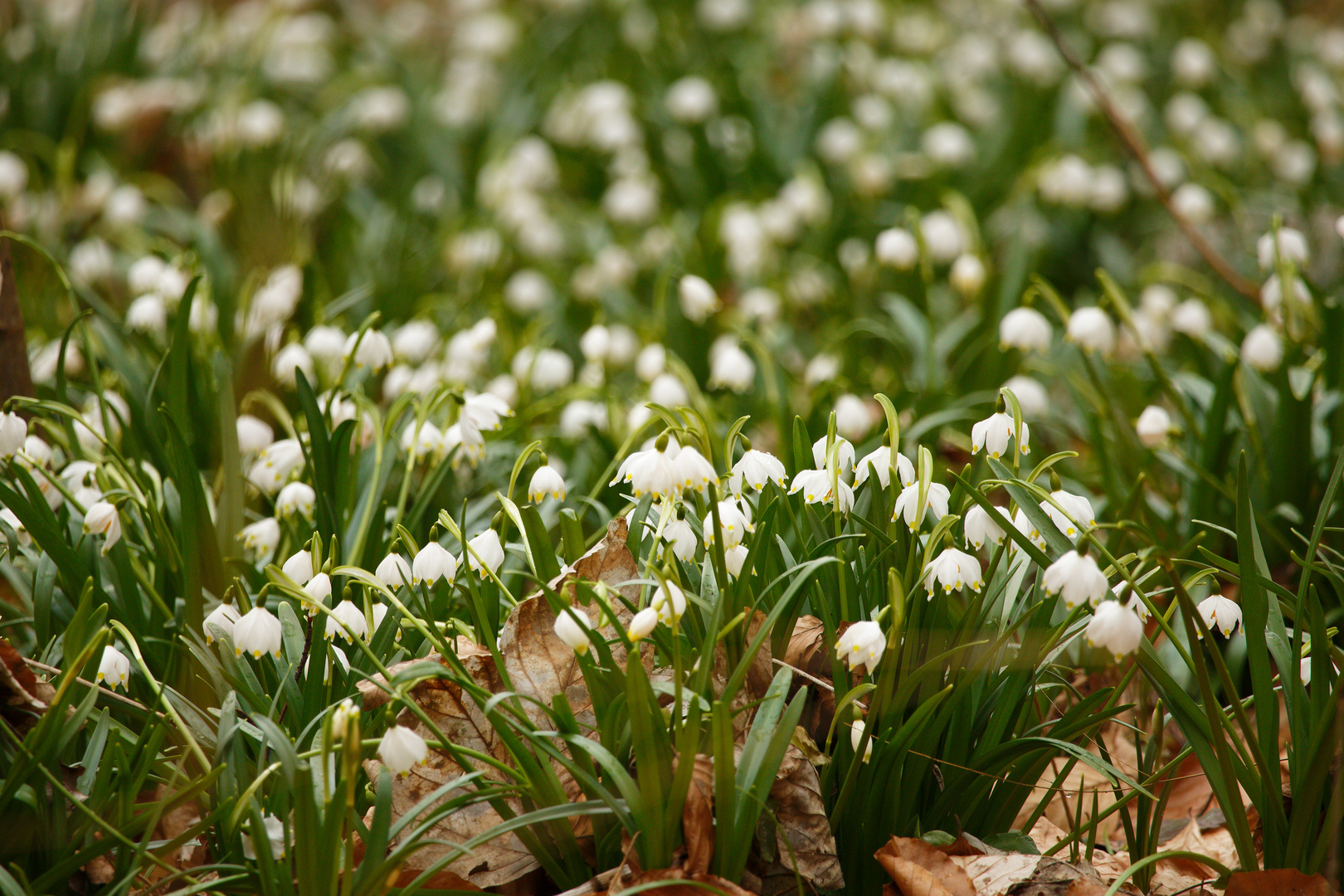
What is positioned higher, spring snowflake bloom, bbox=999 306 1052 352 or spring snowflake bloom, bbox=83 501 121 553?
spring snowflake bloom, bbox=999 306 1052 352

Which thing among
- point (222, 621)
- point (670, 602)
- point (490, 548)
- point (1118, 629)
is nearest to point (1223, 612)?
point (1118, 629)

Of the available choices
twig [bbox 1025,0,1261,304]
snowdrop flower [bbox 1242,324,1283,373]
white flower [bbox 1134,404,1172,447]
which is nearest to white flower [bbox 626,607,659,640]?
white flower [bbox 1134,404,1172,447]

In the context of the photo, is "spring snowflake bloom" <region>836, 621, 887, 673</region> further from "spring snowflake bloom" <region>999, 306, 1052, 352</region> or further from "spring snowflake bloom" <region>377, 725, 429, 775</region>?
"spring snowflake bloom" <region>999, 306, 1052, 352</region>

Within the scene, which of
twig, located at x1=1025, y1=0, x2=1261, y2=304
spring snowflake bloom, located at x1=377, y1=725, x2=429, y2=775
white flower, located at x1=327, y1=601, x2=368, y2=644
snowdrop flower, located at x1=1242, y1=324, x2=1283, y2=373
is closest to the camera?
spring snowflake bloom, located at x1=377, y1=725, x2=429, y2=775

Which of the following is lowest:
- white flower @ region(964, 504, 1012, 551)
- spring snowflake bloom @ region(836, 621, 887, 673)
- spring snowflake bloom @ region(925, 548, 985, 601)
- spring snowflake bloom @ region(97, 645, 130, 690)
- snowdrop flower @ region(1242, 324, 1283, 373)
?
spring snowflake bloom @ region(97, 645, 130, 690)

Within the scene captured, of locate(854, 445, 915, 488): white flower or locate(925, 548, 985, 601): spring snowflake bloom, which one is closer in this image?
locate(925, 548, 985, 601): spring snowflake bloom

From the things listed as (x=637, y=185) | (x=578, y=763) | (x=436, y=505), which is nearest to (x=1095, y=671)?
(x=578, y=763)

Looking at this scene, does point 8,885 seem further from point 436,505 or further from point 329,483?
point 436,505

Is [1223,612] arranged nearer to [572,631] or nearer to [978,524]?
[978,524]

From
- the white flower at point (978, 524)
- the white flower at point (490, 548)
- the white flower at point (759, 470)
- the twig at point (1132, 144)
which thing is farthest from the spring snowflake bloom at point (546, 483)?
the twig at point (1132, 144)
